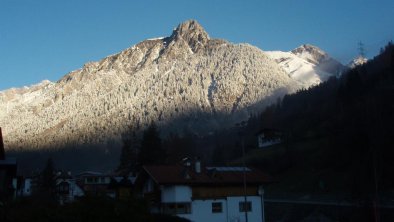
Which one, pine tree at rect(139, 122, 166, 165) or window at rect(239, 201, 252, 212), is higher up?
pine tree at rect(139, 122, 166, 165)

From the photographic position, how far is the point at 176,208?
46000mm

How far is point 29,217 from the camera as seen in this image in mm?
14664

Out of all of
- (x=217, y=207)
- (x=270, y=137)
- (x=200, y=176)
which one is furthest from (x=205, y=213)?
(x=270, y=137)

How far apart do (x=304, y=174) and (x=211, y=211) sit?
3401cm

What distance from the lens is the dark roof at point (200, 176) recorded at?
1818 inches

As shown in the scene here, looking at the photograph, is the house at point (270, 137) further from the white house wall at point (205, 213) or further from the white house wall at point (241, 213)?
the white house wall at point (205, 213)

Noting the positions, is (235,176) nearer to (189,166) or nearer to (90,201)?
(189,166)

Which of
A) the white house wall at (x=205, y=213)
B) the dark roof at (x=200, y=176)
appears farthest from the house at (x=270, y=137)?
the white house wall at (x=205, y=213)

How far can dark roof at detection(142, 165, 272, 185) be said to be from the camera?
152 feet

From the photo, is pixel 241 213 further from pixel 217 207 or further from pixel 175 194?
pixel 175 194

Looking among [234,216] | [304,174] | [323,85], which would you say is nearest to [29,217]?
[234,216]

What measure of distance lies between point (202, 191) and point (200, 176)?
170 centimetres

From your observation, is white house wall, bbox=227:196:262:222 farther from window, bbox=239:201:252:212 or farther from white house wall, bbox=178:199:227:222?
white house wall, bbox=178:199:227:222

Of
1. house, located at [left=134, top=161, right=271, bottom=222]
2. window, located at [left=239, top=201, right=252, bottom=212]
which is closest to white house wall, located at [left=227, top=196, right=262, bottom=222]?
house, located at [left=134, top=161, right=271, bottom=222]
